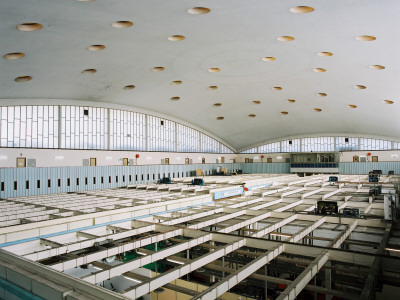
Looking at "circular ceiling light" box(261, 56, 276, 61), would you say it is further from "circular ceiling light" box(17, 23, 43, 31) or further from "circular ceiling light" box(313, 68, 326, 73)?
"circular ceiling light" box(17, 23, 43, 31)

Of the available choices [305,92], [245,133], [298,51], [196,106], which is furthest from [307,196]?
[245,133]

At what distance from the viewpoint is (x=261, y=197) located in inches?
673

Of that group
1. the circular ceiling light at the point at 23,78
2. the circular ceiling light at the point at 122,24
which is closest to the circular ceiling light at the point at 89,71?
the circular ceiling light at the point at 23,78

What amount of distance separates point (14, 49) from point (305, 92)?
70.3 feet

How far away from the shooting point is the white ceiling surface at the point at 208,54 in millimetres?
12648

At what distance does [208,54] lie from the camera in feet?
61.7

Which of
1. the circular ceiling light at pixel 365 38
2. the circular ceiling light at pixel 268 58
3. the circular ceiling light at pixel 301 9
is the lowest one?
the circular ceiling light at pixel 365 38

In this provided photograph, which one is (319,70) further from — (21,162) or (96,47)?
(21,162)

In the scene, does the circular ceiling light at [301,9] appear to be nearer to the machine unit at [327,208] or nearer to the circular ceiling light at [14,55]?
the machine unit at [327,208]

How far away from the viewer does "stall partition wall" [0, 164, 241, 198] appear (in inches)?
798

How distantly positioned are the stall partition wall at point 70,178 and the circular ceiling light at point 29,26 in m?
10.7

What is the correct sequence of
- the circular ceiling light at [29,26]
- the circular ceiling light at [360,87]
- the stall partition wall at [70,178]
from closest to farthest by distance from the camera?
the circular ceiling light at [29,26] → the stall partition wall at [70,178] → the circular ceiling light at [360,87]

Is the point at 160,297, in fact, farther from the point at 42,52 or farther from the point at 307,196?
the point at 42,52

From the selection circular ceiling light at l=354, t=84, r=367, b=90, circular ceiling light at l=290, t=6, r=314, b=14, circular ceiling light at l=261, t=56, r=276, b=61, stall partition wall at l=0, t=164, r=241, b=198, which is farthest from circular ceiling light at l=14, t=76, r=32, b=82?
circular ceiling light at l=354, t=84, r=367, b=90
